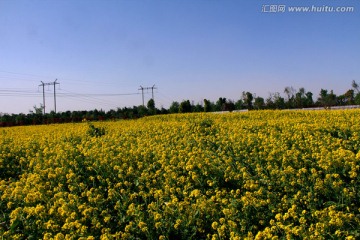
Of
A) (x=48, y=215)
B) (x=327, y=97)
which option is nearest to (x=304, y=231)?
(x=48, y=215)

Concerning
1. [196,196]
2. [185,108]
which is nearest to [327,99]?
[185,108]

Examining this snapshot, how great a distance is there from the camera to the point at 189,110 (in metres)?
39.3

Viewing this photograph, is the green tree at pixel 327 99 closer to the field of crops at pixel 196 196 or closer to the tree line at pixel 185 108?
the tree line at pixel 185 108

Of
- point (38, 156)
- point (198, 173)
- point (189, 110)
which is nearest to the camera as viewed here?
point (198, 173)

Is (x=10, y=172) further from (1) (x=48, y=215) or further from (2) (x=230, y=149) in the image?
(2) (x=230, y=149)

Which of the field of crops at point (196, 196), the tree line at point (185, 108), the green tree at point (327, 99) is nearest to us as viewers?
the field of crops at point (196, 196)

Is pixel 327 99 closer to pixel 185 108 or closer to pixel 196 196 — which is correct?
pixel 185 108

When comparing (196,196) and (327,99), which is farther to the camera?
(327,99)

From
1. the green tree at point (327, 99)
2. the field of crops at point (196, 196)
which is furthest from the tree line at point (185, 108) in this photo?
the field of crops at point (196, 196)

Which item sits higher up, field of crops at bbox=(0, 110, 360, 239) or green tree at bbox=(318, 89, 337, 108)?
green tree at bbox=(318, 89, 337, 108)

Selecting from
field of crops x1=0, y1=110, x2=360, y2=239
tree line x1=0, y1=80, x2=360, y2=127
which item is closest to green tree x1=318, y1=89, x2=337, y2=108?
tree line x1=0, y1=80, x2=360, y2=127

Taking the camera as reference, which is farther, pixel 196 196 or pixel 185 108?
pixel 185 108

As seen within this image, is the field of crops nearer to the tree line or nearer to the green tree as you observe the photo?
the tree line

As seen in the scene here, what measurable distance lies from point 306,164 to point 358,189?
109 cm
